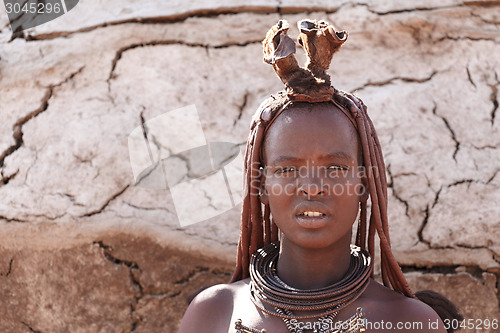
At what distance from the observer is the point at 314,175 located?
2.36 meters

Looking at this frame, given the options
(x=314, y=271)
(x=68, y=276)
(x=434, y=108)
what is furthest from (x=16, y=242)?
(x=434, y=108)

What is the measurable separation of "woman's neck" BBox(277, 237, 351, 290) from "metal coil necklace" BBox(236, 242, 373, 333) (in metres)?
0.04

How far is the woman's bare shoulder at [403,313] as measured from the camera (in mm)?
2361

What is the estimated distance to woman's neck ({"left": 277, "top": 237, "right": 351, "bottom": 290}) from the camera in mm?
2475

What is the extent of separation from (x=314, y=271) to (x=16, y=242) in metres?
1.70

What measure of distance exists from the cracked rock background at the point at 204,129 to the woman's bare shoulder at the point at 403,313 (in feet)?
3.24

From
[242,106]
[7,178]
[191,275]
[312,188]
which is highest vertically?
[312,188]

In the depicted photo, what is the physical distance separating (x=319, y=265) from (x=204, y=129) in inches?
55.8

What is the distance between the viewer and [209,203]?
3.56 m

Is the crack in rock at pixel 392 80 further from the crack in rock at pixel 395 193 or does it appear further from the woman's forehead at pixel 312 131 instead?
the woman's forehead at pixel 312 131

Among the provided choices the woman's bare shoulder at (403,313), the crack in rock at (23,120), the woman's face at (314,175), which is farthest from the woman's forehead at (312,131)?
the crack in rock at (23,120)

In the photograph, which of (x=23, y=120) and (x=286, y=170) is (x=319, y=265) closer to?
(x=286, y=170)

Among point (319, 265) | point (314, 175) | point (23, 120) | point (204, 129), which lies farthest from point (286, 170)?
point (23, 120)

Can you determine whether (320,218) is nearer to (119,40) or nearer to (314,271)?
(314,271)
